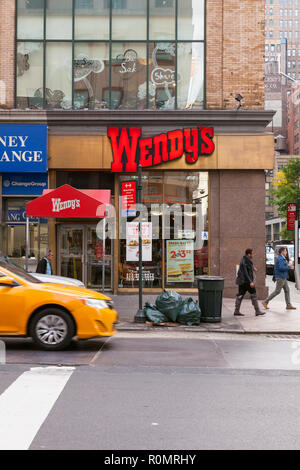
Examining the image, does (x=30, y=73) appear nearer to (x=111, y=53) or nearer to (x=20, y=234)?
(x=111, y=53)

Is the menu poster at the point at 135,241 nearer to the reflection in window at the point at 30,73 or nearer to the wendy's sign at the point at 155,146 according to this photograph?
the wendy's sign at the point at 155,146

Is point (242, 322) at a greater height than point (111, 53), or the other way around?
point (111, 53)

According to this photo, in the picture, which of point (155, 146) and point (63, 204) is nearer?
point (63, 204)

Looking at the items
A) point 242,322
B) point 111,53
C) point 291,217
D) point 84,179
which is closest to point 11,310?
point 242,322

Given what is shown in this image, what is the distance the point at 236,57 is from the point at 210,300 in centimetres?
922

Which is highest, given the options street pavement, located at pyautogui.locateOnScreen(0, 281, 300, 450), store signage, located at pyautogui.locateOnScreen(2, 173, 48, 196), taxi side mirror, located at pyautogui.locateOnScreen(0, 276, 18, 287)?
store signage, located at pyautogui.locateOnScreen(2, 173, 48, 196)

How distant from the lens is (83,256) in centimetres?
1753

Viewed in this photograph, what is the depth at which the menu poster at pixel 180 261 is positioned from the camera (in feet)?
56.4

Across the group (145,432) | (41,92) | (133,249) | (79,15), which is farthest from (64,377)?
(79,15)

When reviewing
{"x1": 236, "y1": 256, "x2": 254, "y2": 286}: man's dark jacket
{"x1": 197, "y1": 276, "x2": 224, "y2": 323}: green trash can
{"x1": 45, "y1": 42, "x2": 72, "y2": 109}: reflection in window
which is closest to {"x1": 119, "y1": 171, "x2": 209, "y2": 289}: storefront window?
{"x1": 45, "y1": 42, "x2": 72, "y2": 109}: reflection in window

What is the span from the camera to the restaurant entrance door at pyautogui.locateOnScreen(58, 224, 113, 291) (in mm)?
17438

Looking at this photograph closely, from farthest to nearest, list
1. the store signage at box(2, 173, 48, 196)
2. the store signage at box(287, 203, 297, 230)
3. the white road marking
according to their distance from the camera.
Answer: the store signage at box(287, 203, 297, 230) → the store signage at box(2, 173, 48, 196) → the white road marking

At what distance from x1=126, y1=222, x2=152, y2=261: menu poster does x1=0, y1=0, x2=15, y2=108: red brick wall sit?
596 cm

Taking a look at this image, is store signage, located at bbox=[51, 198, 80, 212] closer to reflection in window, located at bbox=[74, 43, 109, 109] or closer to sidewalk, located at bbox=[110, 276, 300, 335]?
sidewalk, located at bbox=[110, 276, 300, 335]
